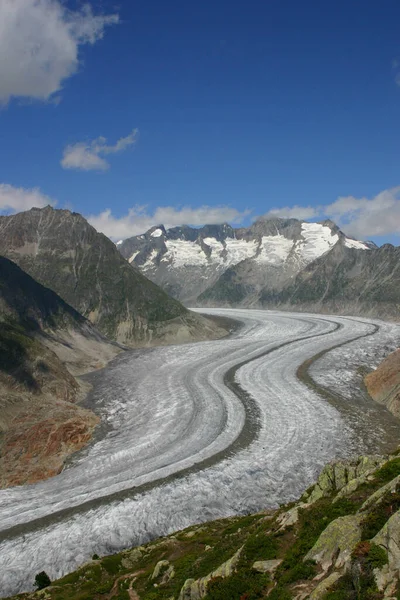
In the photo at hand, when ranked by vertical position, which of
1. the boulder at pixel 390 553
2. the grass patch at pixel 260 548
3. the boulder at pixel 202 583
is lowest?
the boulder at pixel 202 583

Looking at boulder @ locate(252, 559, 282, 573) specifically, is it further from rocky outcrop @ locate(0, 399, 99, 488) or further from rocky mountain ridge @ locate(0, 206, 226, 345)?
rocky mountain ridge @ locate(0, 206, 226, 345)

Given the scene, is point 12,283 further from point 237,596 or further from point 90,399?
point 237,596

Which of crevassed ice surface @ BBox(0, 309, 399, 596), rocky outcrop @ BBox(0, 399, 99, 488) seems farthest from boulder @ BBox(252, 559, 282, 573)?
rocky outcrop @ BBox(0, 399, 99, 488)

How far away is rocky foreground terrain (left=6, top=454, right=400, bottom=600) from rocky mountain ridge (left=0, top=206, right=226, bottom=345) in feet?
286

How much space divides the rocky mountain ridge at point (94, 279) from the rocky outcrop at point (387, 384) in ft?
183

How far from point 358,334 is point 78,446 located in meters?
86.6

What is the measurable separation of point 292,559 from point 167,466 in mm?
24956

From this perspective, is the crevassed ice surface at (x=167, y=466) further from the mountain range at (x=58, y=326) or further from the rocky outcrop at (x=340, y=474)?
the rocky outcrop at (x=340, y=474)

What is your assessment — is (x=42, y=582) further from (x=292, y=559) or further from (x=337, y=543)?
(x=337, y=543)

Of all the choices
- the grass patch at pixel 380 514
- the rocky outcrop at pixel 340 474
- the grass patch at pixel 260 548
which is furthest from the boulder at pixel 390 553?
the rocky outcrop at pixel 340 474

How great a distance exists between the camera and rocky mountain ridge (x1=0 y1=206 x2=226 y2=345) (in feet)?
370

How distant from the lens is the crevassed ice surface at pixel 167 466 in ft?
90.1

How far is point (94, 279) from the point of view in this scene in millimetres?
124188

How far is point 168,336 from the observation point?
109312 mm
